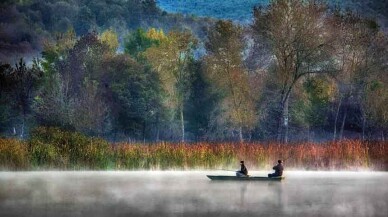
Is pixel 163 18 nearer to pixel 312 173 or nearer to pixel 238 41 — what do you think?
pixel 238 41

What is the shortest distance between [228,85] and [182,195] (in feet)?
87.4

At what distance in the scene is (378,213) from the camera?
16531mm

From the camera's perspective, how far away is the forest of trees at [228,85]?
41.2m

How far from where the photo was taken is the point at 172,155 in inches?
1076

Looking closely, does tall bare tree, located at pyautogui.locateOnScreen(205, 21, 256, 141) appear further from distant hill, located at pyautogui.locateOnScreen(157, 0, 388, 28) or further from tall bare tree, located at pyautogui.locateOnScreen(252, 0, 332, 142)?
distant hill, located at pyautogui.locateOnScreen(157, 0, 388, 28)

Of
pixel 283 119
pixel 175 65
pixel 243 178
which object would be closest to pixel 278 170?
pixel 243 178

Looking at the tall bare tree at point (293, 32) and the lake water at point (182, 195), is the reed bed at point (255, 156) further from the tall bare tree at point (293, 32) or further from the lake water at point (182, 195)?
the tall bare tree at point (293, 32)

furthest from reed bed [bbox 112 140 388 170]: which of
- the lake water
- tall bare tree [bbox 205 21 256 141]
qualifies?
tall bare tree [bbox 205 21 256 141]

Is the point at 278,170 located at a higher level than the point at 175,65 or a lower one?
lower

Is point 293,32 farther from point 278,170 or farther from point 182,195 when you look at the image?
point 182,195

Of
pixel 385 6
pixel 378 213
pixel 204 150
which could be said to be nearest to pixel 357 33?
pixel 204 150

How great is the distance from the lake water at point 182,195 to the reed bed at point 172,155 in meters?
0.89

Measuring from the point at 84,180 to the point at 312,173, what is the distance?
8741 mm

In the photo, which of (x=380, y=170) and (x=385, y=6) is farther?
(x=385, y=6)
